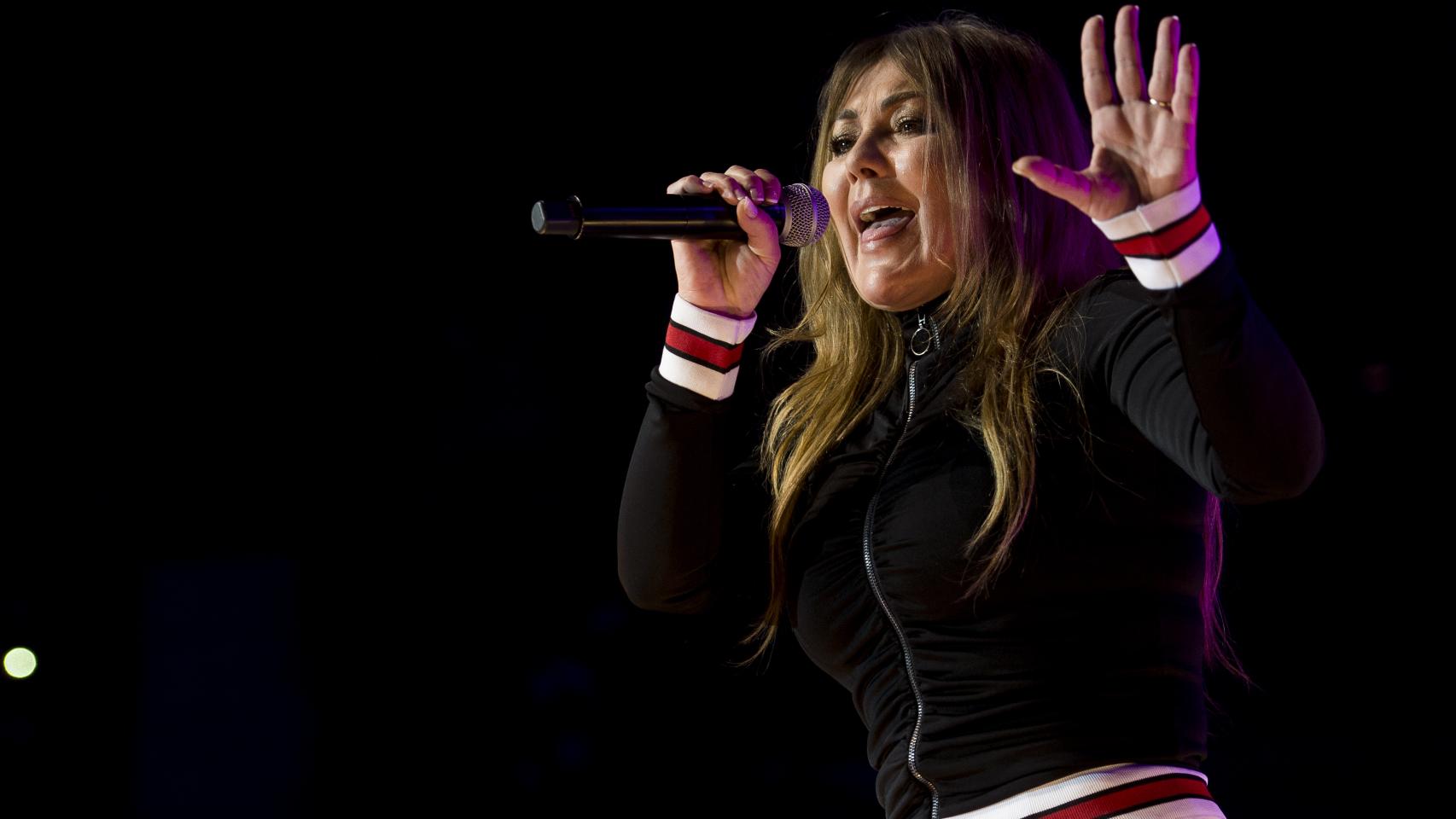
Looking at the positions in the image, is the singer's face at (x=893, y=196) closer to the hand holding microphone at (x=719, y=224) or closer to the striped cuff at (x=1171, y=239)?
the hand holding microphone at (x=719, y=224)

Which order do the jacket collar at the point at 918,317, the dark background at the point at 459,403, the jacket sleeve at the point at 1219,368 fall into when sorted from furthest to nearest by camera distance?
the dark background at the point at 459,403, the jacket collar at the point at 918,317, the jacket sleeve at the point at 1219,368

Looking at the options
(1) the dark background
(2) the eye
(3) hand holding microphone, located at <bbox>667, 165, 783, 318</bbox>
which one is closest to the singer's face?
(2) the eye

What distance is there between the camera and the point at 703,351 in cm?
138

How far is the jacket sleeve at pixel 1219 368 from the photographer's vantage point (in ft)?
3.03

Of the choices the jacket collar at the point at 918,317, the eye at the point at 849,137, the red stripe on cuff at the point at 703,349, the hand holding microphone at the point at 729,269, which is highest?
the eye at the point at 849,137

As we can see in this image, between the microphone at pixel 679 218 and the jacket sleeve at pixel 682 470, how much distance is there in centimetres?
12

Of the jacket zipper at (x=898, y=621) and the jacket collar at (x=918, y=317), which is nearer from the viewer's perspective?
the jacket zipper at (x=898, y=621)

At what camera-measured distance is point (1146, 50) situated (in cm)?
314

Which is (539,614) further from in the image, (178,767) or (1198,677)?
(1198,677)

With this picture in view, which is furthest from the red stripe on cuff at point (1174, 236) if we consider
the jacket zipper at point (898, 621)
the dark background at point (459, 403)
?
the dark background at point (459, 403)

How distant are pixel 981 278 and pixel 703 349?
313 millimetres

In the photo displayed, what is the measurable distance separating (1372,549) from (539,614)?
2223 millimetres

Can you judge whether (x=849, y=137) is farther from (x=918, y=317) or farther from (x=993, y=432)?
(x=993, y=432)

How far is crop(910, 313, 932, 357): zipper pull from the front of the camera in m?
1.42
